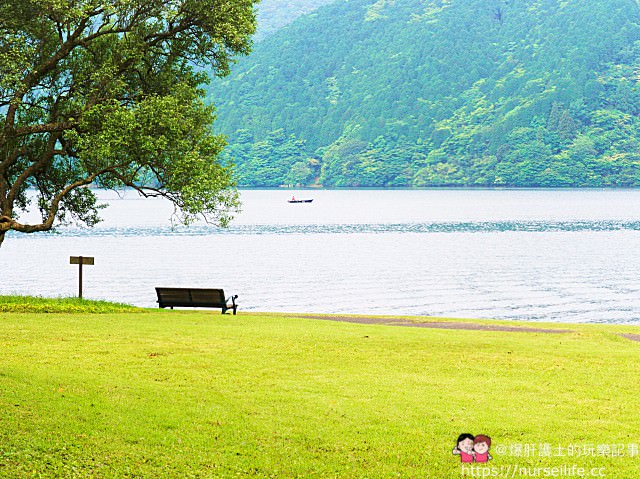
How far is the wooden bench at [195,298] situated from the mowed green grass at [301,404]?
670 cm

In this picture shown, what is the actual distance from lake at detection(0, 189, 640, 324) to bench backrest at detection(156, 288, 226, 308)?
13.0 m

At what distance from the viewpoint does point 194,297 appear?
26047mm

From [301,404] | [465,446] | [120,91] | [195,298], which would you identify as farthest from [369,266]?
[465,446]

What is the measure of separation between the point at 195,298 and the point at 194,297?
1.8 inches

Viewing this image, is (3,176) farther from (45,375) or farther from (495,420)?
(495,420)

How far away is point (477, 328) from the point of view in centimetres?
2316

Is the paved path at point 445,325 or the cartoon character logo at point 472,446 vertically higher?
the cartoon character logo at point 472,446

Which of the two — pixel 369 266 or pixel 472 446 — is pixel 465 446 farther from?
pixel 369 266

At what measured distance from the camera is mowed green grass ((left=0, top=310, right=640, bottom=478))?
31.0ft

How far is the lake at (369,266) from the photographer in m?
42.3

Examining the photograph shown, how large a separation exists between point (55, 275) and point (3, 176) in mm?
31070

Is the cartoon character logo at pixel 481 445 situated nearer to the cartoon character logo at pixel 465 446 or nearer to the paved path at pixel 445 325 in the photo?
the cartoon character logo at pixel 465 446

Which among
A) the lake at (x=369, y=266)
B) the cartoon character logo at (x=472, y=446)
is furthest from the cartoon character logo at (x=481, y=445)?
the lake at (x=369, y=266)

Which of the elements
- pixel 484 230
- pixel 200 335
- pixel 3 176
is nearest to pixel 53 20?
pixel 3 176
